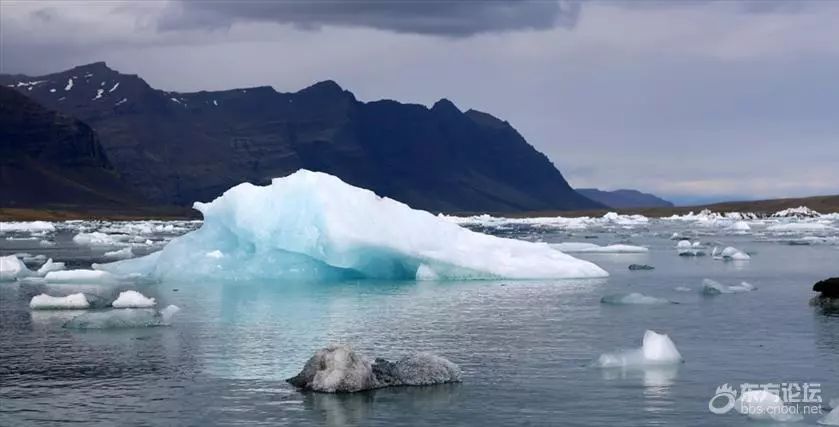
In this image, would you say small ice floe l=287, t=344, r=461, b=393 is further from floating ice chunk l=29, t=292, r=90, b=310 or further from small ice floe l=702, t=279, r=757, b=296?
small ice floe l=702, t=279, r=757, b=296

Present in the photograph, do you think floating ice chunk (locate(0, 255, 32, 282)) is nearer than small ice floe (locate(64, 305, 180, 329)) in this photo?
No

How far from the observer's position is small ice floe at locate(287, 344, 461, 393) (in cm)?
1639

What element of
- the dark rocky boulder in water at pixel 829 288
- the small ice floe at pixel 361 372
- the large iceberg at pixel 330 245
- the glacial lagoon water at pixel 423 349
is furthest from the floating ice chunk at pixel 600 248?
the small ice floe at pixel 361 372

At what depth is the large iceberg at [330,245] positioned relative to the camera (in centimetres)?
3488

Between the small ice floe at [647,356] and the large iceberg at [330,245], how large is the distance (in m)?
16.7

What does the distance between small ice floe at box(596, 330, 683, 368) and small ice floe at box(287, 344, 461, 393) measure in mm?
2625

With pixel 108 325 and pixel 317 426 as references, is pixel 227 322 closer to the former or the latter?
pixel 108 325

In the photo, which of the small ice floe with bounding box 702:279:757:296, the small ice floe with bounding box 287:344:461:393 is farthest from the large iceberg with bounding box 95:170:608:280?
the small ice floe with bounding box 287:344:461:393

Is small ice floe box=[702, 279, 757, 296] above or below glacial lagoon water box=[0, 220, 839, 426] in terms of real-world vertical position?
above

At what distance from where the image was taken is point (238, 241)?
38.0 m

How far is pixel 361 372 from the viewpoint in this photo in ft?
54.0

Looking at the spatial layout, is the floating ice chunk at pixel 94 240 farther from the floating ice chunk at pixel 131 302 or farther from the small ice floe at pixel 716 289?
the small ice floe at pixel 716 289

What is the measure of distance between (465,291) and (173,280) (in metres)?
10.6

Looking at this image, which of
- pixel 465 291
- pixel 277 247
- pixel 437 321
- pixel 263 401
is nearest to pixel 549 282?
pixel 465 291
